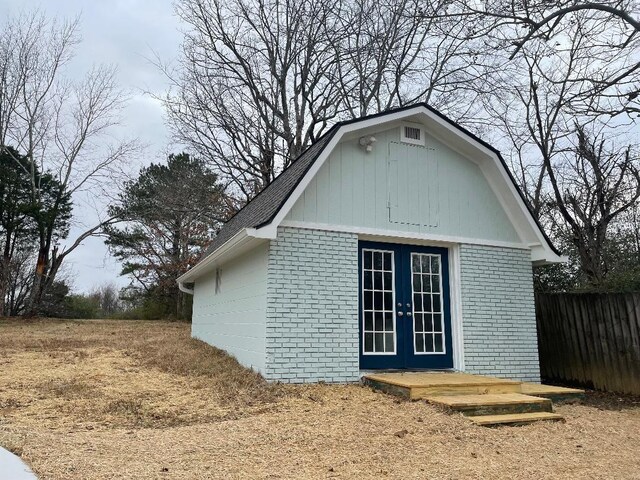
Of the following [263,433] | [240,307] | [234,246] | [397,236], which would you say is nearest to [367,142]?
[397,236]

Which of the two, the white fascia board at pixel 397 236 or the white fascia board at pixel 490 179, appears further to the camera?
the white fascia board at pixel 397 236

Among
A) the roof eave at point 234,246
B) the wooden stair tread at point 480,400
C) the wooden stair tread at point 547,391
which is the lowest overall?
the wooden stair tread at point 547,391

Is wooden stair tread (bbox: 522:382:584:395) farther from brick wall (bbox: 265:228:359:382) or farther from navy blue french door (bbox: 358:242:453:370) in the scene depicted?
brick wall (bbox: 265:228:359:382)

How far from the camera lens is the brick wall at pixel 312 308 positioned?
276 inches

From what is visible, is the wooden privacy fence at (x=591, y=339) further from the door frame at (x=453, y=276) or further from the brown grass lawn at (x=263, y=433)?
the door frame at (x=453, y=276)

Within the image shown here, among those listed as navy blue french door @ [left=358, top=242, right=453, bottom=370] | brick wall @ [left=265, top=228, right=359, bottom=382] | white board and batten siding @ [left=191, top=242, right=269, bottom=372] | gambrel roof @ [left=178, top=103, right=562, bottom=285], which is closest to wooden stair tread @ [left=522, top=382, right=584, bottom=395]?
navy blue french door @ [left=358, top=242, right=453, bottom=370]

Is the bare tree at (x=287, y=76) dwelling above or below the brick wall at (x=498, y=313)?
above

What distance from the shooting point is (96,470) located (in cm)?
348

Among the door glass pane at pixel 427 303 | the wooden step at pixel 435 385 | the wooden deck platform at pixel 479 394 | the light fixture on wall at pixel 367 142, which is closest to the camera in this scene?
the wooden deck platform at pixel 479 394

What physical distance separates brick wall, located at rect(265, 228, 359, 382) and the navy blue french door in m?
0.35

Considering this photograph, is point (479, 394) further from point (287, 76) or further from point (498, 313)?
point (287, 76)

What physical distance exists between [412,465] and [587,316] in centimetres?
675

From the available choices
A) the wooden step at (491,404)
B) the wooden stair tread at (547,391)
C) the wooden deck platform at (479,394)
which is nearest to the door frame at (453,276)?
the wooden deck platform at (479,394)

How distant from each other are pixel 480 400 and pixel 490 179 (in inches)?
182
